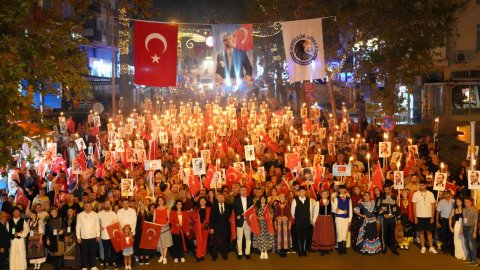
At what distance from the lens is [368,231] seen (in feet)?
40.0

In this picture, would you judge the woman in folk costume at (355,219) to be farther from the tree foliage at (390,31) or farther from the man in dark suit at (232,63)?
the tree foliage at (390,31)

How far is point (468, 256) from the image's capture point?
11.9 meters

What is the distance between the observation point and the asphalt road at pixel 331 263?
11570 millimetres

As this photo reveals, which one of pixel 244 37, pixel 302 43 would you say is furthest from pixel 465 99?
pixel 244 37

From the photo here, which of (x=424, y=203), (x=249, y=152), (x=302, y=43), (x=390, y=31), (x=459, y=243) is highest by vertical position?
(x=390, y=31)

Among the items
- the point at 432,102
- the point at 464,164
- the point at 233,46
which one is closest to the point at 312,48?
the point at 233,46

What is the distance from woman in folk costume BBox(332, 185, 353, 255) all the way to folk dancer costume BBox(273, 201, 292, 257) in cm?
99

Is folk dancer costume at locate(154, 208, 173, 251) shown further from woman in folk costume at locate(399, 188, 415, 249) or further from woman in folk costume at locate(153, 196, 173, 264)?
woman in folk costume at locate(399, 188, 415, 249)

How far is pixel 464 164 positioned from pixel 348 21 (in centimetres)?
946

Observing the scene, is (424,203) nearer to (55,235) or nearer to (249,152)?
(249,152)

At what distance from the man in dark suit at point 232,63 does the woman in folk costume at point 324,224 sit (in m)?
6.25

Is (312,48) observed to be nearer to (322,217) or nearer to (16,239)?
(322,217)

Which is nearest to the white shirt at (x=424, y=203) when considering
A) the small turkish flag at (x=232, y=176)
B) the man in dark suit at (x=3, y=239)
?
the small turkish flag at (x=232, y=176)

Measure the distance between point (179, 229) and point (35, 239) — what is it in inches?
111
